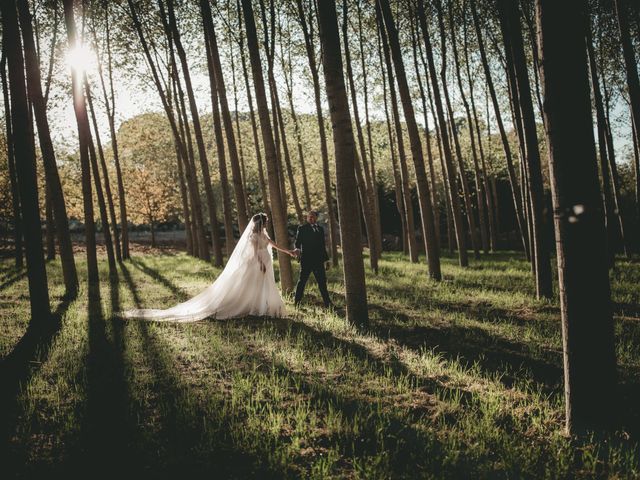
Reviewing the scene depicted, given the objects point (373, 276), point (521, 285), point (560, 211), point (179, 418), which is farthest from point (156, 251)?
point (560, 211)

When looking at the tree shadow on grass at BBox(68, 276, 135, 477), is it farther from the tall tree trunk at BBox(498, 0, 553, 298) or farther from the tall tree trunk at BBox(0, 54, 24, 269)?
the tall tree trunk at BBox(0, 54, 24, 269)

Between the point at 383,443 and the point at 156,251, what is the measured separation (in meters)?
28.3

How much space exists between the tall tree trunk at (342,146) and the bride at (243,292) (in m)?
1.74

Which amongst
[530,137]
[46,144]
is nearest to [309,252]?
[530,137]

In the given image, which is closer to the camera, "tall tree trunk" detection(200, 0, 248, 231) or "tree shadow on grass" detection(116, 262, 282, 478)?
"tree shadow on grass" detection(116, 262, 282, 478)

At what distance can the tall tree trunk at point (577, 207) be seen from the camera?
2.67 m

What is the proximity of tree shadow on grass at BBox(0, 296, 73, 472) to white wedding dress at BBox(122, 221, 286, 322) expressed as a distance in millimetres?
1400

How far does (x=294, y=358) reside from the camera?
15.6 feet

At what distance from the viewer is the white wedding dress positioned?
7.18 meters

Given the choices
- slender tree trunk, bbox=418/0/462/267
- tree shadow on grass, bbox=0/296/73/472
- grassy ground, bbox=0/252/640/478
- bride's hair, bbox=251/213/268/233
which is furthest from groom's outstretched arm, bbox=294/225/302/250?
slender tree trunk, bbox=418/0/462/267

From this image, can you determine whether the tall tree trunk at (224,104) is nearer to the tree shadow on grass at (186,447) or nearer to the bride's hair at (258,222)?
the bride's hair at (258,222)

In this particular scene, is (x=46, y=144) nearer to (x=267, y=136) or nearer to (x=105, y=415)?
(x=267, y=136)

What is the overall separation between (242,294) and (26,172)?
4.23 metres

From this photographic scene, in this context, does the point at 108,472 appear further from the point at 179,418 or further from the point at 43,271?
the point at 43,271
